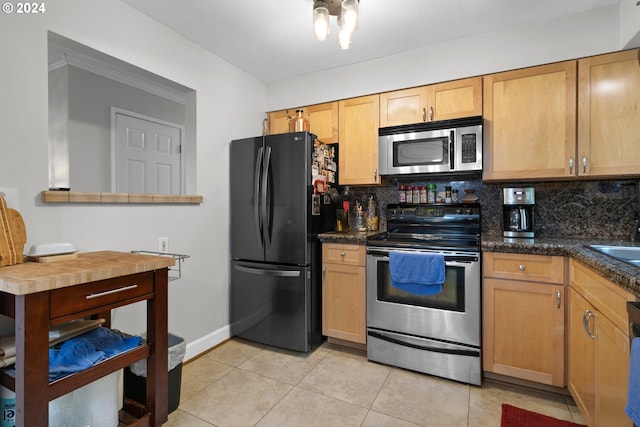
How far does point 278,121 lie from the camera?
312cm

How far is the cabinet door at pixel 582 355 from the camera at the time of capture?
55.7 inches

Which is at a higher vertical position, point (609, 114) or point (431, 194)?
point (609, 114)

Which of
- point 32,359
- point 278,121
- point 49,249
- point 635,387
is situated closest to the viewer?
point 635,387

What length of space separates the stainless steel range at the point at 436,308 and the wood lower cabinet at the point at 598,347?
18.6 inches

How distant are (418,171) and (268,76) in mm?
1722

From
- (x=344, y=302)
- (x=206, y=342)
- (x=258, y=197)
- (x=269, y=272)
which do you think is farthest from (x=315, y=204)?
(x=206, y=342)

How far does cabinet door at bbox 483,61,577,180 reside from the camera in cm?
205

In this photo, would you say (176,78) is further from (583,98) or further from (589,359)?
(589,359)

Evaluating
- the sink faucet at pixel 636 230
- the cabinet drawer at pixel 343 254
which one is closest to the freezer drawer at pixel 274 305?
the cabinet drawer at pixel 343 254

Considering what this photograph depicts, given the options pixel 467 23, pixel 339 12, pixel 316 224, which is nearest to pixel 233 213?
pixel 316 224

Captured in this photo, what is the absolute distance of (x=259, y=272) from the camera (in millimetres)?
2553

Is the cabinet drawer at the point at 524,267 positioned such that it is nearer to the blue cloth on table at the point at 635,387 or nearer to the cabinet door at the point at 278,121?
the blue cloth on table at the point at 635,387

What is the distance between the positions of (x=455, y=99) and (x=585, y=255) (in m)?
1.40

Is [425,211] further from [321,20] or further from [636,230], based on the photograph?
[321,20]
